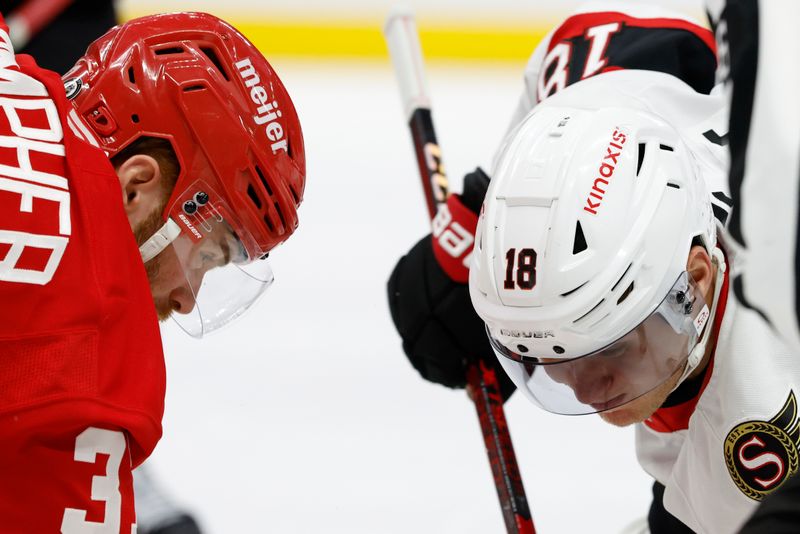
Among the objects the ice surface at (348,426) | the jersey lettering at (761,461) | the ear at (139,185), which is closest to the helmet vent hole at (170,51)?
the ear at (139,185)

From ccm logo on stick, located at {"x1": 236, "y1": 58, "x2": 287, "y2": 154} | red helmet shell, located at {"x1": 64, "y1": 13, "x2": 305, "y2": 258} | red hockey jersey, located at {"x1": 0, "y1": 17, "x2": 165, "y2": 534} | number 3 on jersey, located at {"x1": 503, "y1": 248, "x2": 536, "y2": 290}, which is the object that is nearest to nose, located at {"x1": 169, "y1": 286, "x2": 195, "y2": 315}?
red helmet shell, located at {"x1": 64, "y1": 13, "x2": 305, "y2": 258}

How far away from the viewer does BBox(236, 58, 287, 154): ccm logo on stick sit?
145 cm

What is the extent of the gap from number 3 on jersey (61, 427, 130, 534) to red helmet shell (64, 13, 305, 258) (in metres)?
0.42

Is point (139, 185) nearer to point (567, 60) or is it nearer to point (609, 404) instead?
point (609, 404)

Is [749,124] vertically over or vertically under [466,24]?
over

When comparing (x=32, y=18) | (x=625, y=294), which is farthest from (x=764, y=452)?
(x=32, y=18)

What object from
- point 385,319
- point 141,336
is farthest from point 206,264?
point 385,319

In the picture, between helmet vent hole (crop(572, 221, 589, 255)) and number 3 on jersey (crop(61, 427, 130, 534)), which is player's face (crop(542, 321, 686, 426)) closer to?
helmet vent hole (crop(572, 221, 589, 255))

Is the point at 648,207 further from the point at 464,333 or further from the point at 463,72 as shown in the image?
the point at 463,72

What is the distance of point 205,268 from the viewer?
1.51 meters

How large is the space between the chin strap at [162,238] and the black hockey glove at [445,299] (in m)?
0.51

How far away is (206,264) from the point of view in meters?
1.51

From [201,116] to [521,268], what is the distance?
1.49 feet

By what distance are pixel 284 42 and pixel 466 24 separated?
26.4 inches
